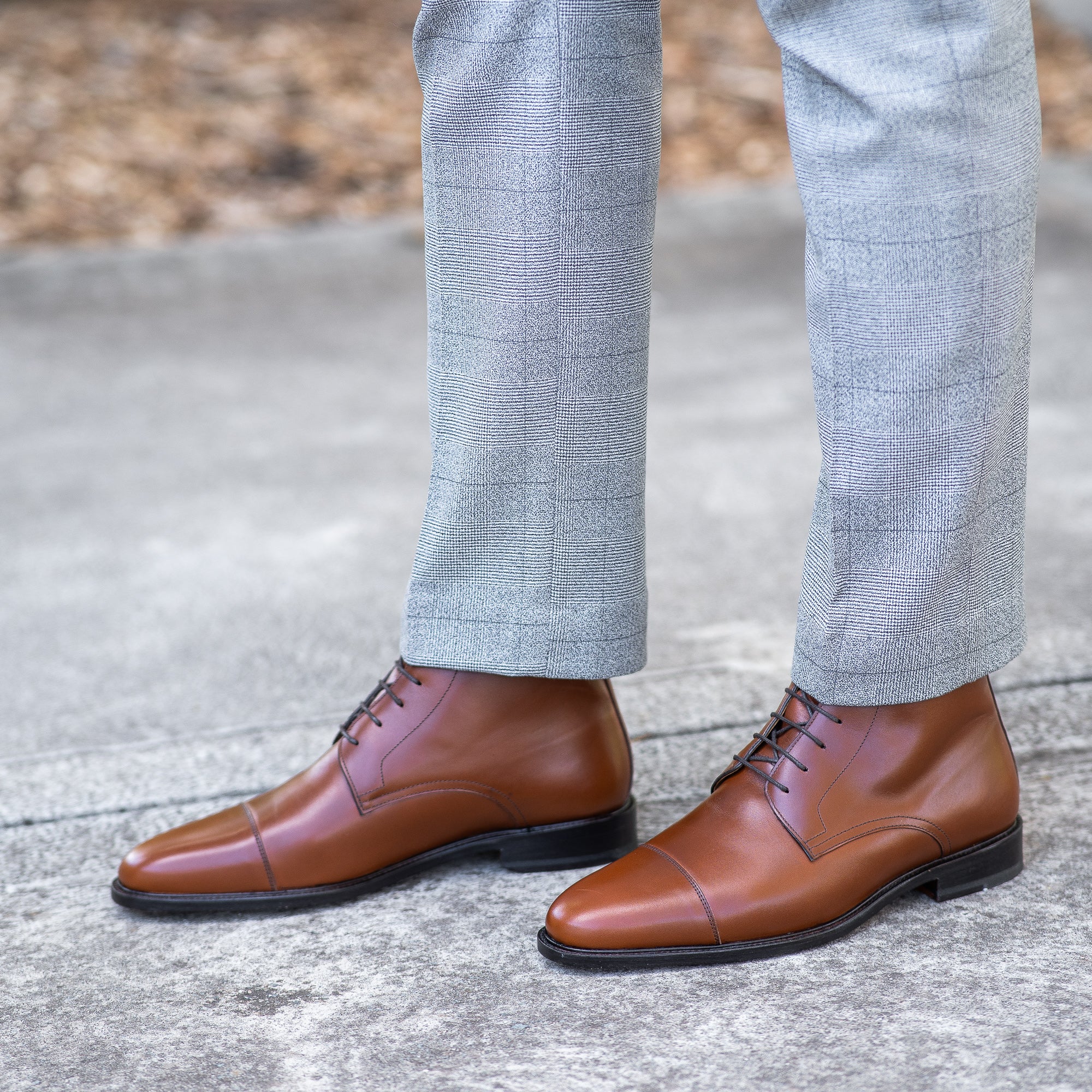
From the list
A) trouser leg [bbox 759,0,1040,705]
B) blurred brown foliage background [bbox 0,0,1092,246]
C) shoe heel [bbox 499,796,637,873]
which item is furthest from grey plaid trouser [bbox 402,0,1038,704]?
blurred brown foliage background [bbox 0,0,1092,246]

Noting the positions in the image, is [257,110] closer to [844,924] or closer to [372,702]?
[372,702]

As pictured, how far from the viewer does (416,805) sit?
1104 millimetres

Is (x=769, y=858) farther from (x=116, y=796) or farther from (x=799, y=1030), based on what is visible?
(x=116, y=796)

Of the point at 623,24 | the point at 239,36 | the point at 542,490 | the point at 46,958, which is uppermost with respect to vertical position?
the point at 239,36

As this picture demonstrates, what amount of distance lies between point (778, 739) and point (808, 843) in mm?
81

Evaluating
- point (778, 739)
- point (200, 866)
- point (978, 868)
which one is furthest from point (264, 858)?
point (978, 868)

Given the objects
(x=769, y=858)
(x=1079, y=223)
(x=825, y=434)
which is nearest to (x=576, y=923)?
(x=769, y=858)

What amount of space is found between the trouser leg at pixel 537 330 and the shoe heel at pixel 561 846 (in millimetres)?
140

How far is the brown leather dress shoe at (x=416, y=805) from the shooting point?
1081mm

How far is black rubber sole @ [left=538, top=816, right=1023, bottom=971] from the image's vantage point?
38.5 inches

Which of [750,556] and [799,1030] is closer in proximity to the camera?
[799,1030]

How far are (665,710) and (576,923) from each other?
0.48 metres

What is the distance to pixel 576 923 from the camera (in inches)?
38.3

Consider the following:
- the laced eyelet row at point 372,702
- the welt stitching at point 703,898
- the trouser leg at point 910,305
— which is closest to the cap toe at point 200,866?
the laced eyelet row at point 372,702
